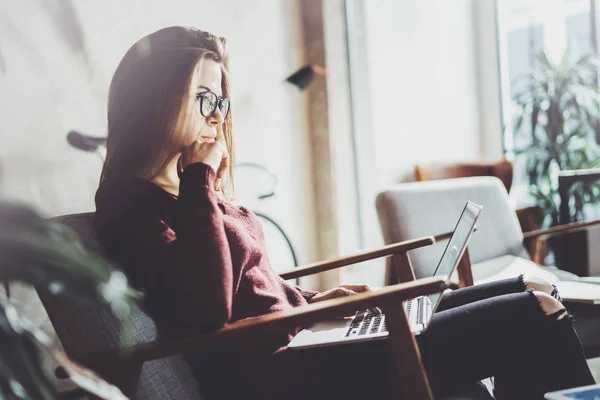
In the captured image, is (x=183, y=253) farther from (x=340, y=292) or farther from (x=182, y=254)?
(x=340, y=292)

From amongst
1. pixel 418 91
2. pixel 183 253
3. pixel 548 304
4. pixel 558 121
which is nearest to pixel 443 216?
pixel 548 304

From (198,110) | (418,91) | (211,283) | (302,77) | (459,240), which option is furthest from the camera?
(418,91)

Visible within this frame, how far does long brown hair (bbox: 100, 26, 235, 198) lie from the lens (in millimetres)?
1178

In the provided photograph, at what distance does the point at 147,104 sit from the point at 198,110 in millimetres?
102

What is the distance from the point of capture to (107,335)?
110cm

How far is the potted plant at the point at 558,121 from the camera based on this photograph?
3838mm

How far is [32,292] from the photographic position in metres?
1.75

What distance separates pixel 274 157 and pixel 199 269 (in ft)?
5.86

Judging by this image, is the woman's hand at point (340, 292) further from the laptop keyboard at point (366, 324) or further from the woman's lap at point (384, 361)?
the woman's lap at point (384, 361)

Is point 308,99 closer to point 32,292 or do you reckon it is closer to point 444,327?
point 32,292

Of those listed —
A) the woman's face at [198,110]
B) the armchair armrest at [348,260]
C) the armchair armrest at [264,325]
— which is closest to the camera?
the armchair armrest at [264,325]

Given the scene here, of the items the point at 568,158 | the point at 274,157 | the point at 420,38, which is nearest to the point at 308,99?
the point at 274,157

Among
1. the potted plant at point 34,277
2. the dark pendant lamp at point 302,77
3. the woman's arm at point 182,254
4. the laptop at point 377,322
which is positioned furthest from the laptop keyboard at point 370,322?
the dark pendant lamp at point 302,77

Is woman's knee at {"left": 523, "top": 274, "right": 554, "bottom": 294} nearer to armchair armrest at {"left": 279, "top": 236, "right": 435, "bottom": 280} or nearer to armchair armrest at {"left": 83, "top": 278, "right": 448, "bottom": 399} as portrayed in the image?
armchair armrest at {"left": 279, "top": 236, "right": 435, "bottom": 280}
